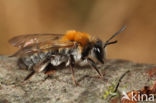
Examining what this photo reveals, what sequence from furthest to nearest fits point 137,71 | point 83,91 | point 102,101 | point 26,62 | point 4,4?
point 4,4 < point 26,62 < point 137,71 < point 83,91 < point 102,101

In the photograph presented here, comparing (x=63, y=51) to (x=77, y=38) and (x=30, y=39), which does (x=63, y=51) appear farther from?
(x=30, y=39)

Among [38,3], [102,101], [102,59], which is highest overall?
[38,3]

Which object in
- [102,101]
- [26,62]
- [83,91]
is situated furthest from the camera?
[26,62]

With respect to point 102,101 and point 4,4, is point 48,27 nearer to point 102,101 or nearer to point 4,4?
point 4,4

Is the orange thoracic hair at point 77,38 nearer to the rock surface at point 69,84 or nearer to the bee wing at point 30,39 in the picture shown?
the bee wing at point 30,39

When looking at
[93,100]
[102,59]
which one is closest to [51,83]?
[93,100]

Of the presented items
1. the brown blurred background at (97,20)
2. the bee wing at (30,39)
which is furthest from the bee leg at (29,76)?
the brown blurred background at (97,20)

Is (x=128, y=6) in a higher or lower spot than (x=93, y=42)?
higher

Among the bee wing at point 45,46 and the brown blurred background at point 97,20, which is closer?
the bee wing at point 45,46
